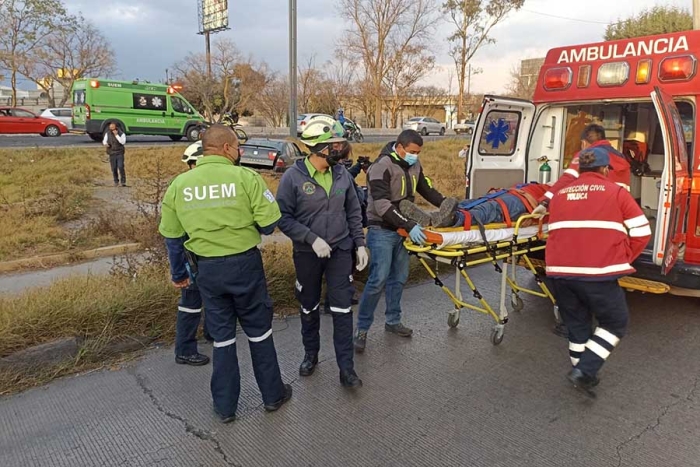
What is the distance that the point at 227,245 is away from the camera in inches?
119

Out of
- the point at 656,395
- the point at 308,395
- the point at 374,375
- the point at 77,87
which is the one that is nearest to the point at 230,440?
the point at 308,395

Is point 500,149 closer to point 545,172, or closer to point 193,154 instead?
point 545,172

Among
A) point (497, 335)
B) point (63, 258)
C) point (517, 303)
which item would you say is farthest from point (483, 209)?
point (63, 258)

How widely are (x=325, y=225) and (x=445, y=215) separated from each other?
3.36 feet

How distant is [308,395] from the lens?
353 centimetres

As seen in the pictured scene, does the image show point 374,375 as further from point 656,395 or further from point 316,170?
point 656,395

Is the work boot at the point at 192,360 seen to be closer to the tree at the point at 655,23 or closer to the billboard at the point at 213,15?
the tree at the point at 655,23

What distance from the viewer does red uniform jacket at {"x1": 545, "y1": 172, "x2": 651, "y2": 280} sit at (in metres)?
3.34

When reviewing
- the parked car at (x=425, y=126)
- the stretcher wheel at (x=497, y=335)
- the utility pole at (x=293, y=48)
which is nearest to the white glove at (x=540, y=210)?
the stretcher wheel at (x=497, y=335)

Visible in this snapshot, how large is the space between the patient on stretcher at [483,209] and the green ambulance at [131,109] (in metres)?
18.4

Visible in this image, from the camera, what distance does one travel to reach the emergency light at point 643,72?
5066 mm

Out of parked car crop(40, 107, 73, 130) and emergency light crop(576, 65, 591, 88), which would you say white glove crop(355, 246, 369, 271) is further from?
parked car crop(40, 107, 73, 130)

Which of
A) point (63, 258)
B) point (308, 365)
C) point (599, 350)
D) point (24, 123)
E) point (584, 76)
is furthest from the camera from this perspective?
point (24, 123)

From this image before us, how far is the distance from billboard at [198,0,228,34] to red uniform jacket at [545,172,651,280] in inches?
1556
